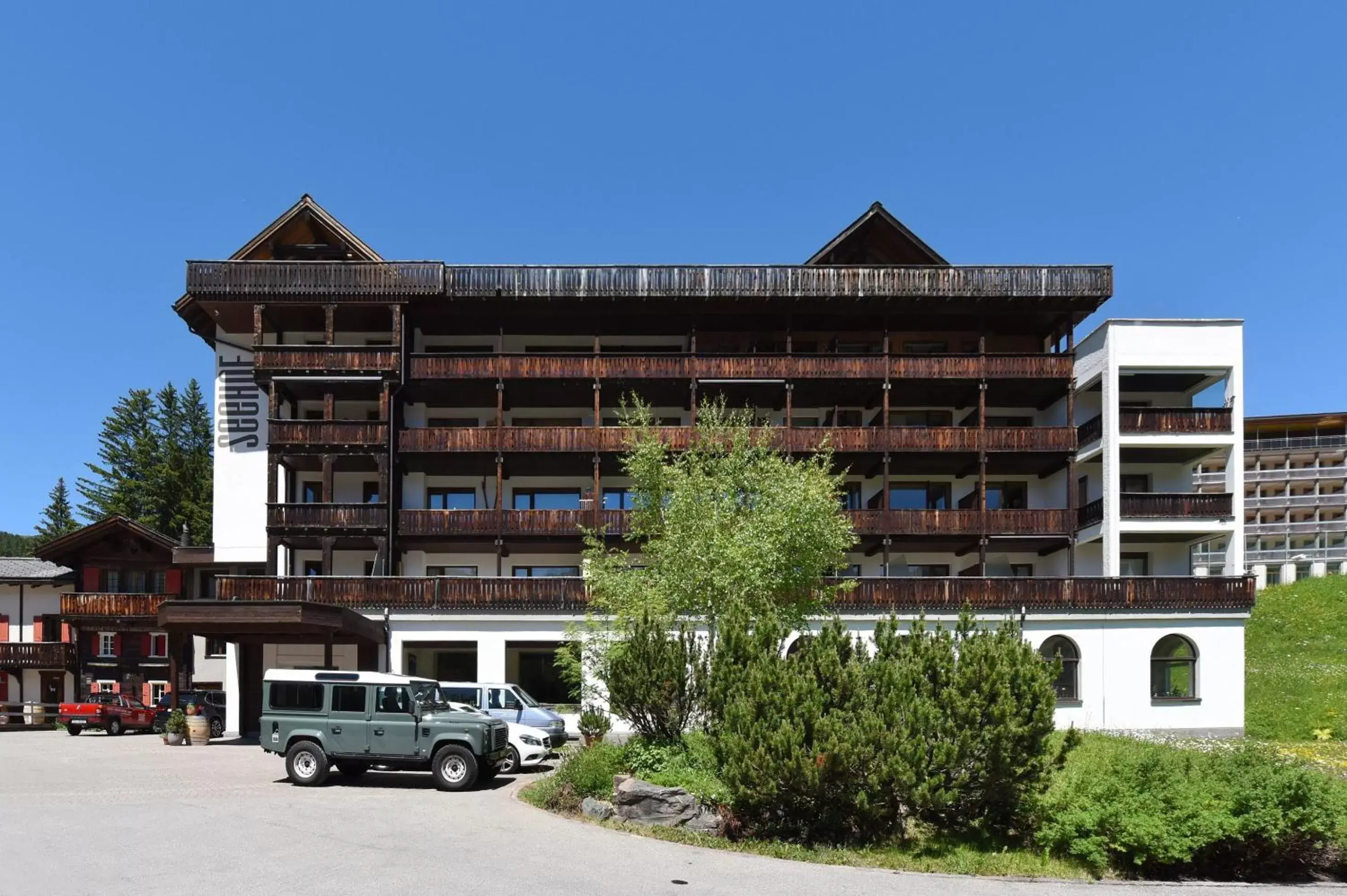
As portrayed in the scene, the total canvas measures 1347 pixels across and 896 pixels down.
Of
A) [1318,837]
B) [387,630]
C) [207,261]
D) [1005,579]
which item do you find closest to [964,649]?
[1318,837]

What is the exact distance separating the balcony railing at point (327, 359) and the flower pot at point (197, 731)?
12835 mm

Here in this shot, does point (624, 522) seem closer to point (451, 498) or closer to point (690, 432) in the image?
point (690, 432)

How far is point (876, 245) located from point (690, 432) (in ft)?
37.4

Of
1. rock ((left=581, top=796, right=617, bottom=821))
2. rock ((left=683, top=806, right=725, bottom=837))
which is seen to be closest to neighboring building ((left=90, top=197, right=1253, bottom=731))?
rock ((left=581, top=796, right=617, bottom=821))

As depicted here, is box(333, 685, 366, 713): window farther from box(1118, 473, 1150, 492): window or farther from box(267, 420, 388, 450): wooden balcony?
box(1118, 473, 1150, 492): window

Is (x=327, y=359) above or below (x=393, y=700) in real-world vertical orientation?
above

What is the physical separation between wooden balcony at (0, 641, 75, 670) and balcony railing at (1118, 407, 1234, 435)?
154 ft

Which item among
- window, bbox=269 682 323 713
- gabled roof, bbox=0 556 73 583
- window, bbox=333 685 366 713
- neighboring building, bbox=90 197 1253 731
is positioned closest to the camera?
window, bbox=333 685 366 713

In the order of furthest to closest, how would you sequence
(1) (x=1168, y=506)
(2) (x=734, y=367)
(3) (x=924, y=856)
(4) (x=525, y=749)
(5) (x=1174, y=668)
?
(2) (x=734, y=367) < (1) (x=1168, y=506) < (5) (x=1174, y=668) < (4) (x=525, y=749) < (3) (x=924, y=856)

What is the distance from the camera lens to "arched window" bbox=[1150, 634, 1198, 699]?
119 feet

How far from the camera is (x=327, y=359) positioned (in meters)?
38.9

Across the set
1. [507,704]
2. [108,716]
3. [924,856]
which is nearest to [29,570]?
[108,716]

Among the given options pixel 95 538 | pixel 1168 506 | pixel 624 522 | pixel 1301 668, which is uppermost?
pixel 1168 506

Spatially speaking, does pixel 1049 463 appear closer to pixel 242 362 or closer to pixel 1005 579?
pixel 1005 579
